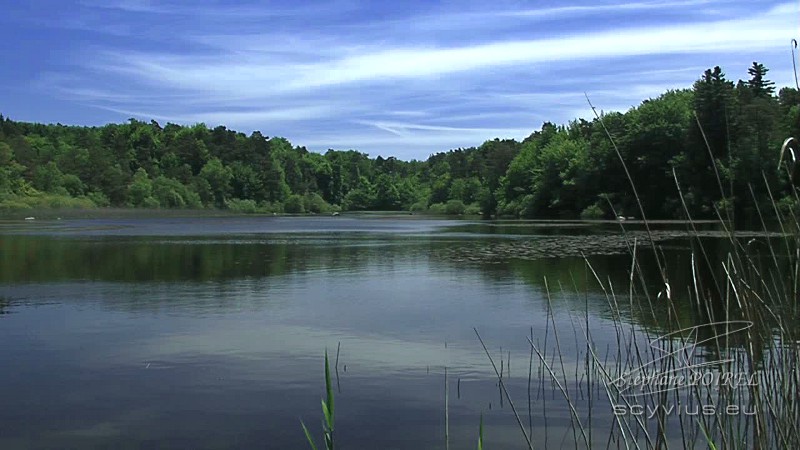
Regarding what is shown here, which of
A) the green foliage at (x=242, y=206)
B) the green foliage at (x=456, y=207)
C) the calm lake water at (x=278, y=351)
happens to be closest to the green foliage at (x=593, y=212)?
the green foliage at (x=456, y=207)

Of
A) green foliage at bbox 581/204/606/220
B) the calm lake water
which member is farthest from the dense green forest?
the calm lake water

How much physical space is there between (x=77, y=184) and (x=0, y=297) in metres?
101

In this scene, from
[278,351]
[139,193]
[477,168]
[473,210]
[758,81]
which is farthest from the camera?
[477,168]

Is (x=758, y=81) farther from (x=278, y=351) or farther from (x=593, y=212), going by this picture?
(x=278, y=351)

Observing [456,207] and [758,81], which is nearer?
[758,81]

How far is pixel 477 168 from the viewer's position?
5320 inches

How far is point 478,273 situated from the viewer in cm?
2253

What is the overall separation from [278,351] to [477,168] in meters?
125

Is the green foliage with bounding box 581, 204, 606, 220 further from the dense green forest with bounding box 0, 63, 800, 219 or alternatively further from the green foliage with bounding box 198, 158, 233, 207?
the green foliage with bounding box 198, 158, 233, 207

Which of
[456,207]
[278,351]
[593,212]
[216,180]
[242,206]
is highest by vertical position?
[216,180]

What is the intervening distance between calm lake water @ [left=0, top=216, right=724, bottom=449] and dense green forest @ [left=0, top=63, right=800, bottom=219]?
5226 mm

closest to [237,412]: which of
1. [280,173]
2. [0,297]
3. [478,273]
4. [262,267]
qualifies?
[0,297]

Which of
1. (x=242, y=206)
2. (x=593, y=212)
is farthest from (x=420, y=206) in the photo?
(x=593, y=212)

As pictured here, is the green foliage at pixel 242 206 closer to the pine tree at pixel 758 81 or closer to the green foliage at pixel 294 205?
the green foliage at pixel 294 205
